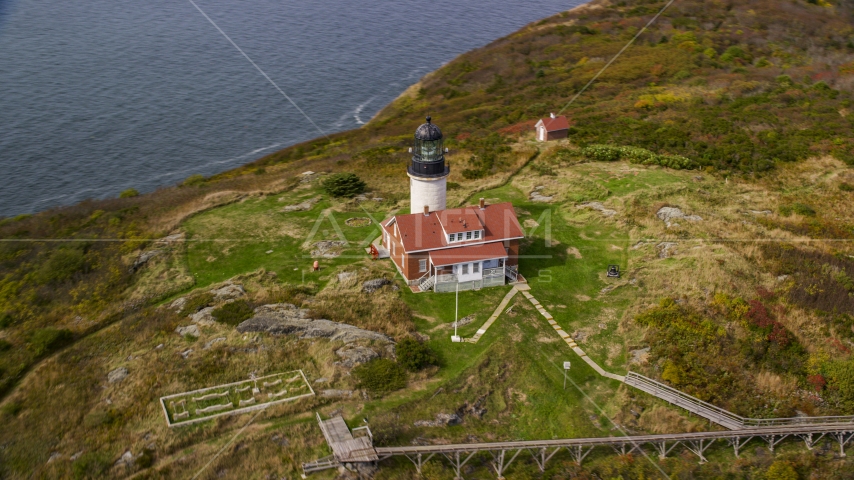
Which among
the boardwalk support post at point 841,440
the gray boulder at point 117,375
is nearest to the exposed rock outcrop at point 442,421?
the gray boulder at point 117,375

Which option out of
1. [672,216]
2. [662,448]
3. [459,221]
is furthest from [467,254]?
[672,216]

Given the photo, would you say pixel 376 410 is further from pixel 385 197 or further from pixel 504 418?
pixel 385 197

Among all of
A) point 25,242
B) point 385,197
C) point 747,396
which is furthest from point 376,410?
point 25,242

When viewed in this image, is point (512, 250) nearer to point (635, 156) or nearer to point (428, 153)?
point (428, 153)

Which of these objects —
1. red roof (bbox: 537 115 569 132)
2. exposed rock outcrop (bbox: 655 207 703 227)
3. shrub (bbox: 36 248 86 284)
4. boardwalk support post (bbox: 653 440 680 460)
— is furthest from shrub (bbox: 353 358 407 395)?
red roof (bbox: 537 115 569 132)

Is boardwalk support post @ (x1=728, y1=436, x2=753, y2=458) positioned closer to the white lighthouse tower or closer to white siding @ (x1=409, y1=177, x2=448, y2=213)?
the white lighthouse tower

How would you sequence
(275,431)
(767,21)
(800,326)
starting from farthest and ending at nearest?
(767,21)
(800,326)
(275,431)
